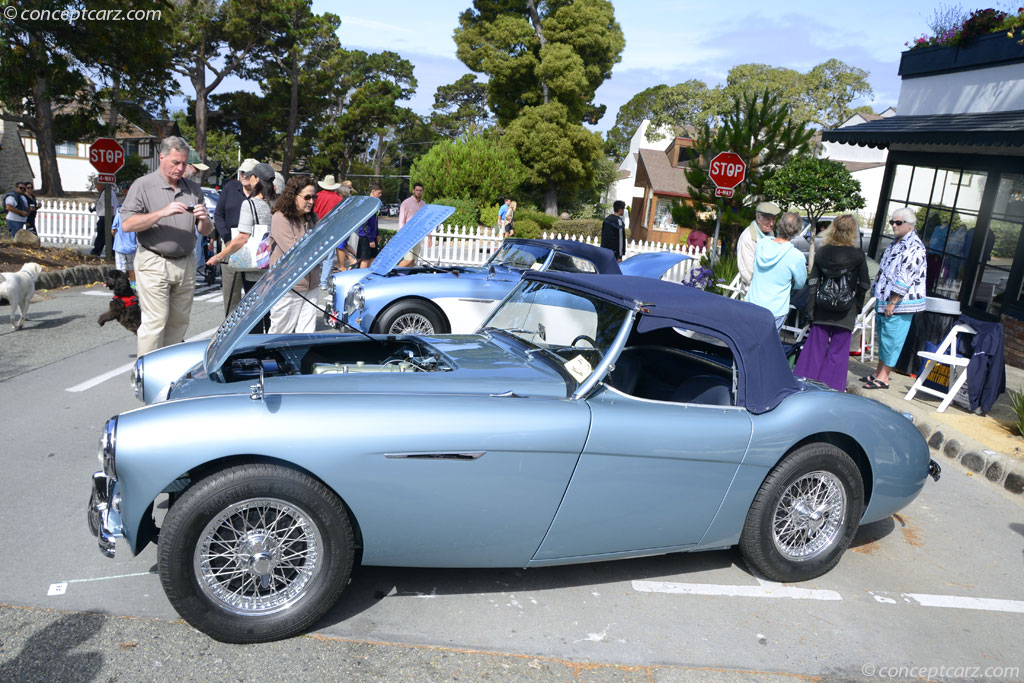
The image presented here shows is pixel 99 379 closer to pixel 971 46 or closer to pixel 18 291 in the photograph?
pixel 18 291

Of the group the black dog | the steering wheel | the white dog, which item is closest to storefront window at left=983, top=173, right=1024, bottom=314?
the steering wheel

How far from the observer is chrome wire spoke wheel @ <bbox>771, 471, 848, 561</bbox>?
12.7 ft

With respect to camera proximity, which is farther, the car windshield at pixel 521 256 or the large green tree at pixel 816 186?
the large green tree at pixel 816 186

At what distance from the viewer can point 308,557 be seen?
3.09 m

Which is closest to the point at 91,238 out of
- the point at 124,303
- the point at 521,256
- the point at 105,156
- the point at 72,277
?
the point at 105,156

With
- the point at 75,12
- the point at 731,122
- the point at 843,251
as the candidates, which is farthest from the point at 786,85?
the point at 843,251

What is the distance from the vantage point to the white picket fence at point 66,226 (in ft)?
56.2

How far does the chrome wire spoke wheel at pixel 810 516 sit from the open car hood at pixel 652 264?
425cm

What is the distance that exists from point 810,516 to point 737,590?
532 mm

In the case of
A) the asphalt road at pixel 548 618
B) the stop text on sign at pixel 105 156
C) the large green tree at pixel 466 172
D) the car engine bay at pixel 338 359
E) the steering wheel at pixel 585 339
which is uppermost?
the large green tree at pixel 466 172

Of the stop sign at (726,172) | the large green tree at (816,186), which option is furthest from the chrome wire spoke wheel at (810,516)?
the large green tree at (816,186)

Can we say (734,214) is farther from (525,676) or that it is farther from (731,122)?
(525,676)

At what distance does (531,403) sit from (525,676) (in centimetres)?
108

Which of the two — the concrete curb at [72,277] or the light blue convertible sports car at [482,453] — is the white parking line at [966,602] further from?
the concrete curb at [72,277]
